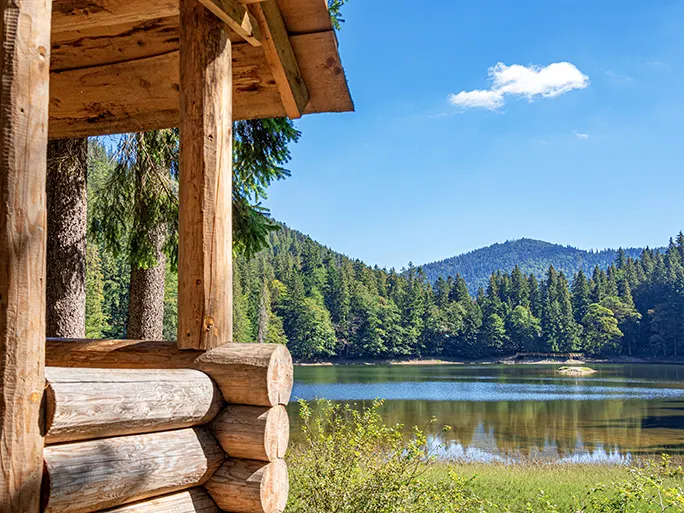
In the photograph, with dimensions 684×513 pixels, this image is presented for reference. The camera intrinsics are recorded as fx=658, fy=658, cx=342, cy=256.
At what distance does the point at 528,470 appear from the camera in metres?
12.4

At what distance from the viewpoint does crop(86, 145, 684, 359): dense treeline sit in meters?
74.9

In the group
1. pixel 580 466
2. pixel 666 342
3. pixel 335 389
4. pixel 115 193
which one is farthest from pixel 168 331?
pixel 666 342

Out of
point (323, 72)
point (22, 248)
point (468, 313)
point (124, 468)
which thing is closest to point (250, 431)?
point (124, 468)

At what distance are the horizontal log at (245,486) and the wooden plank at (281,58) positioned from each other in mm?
1968

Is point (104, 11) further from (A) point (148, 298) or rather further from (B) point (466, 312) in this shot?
(B) point (466, 312)

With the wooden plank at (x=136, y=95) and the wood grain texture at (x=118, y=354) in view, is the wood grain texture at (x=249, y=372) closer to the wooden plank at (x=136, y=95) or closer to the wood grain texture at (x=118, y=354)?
the wood grain texture at (x=118, y=354)

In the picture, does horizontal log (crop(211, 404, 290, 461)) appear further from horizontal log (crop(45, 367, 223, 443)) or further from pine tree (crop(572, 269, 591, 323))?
pine tree (crop(572, 269, 591, 323))

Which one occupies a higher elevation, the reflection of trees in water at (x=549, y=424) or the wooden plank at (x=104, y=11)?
the wooden plank at (x=104, y=11)

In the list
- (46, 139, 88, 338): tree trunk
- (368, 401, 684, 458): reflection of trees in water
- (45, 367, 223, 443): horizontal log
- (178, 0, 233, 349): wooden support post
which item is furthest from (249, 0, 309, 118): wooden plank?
(368, 401, 684, 458): reflection of trees in water

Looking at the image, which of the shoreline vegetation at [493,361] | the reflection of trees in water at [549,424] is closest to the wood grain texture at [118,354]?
the reflection of trees in water at [549,424]

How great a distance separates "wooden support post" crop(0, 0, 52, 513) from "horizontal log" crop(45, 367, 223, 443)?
0.08 meters

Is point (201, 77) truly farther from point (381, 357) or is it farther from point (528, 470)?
point (381, 357)

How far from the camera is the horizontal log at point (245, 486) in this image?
2592 mm

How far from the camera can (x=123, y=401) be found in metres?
2.14
